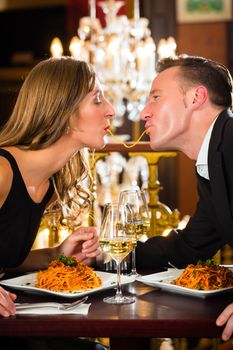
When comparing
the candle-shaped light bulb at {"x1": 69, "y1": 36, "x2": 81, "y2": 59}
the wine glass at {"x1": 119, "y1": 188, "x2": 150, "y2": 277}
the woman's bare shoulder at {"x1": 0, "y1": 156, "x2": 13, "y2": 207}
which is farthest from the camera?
the candle-shaped light bulb at {"x1": 69, "y1": 36, "x2": 81, "y2": 59}

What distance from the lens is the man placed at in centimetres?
216

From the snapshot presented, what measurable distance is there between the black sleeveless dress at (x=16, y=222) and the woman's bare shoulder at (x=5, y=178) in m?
0.01

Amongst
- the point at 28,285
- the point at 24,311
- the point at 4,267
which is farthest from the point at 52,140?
the point at 24,311

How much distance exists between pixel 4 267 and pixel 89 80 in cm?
71

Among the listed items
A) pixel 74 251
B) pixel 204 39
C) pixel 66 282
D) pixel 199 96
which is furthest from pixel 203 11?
pixel 66 282

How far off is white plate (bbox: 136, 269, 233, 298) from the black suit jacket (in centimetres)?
20

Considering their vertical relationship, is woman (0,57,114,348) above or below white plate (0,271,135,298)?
above

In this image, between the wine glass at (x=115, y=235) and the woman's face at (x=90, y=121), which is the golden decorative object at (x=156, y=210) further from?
the wine glass at (x=115, y=235)

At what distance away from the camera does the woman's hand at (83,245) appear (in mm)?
2250

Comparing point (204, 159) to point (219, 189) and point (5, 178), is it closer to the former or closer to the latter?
point (219, 189)

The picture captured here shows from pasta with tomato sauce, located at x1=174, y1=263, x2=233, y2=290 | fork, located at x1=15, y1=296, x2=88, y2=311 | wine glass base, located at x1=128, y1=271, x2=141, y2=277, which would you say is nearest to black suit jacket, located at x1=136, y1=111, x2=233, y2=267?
wine glass base, located at x1=128, y1=271, x2=141, y2=277

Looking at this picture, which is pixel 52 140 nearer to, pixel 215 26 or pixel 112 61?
pixel 112 61

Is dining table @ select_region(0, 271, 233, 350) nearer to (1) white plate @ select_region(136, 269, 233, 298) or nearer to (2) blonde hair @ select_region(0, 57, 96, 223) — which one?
(1) white plate @ select_region(136, 269, 233, 298)

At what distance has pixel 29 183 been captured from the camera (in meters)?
2.53
